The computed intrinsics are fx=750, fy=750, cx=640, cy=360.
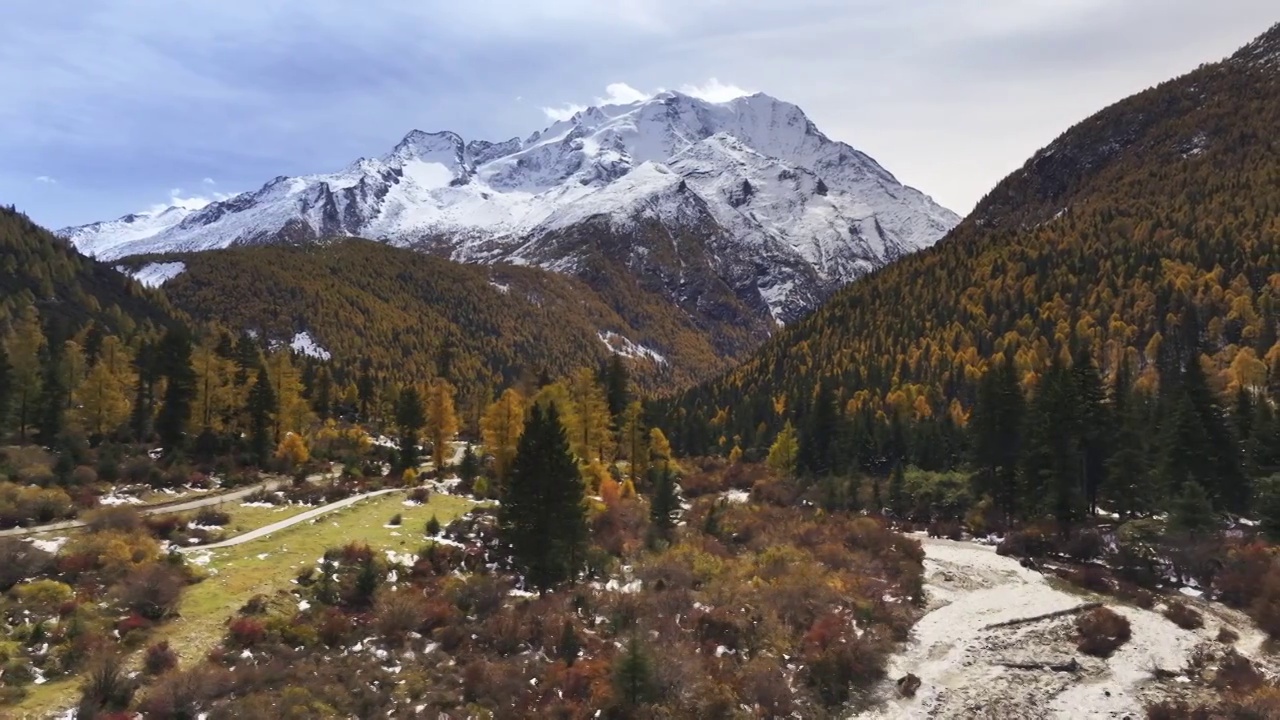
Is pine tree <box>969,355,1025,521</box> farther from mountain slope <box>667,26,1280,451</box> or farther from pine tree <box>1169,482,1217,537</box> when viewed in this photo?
mountain slope <box>667,26,1280,451</box>

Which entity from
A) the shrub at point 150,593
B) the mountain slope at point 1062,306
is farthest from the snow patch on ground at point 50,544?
the mountain slope at point 1062,306

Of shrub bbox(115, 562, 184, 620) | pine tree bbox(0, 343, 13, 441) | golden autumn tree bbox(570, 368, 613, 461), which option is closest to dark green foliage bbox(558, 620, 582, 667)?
shrub bbox(115, 562, 184, 620)

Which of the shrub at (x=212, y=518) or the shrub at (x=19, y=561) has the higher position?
the shrub at (x=19, y=561)

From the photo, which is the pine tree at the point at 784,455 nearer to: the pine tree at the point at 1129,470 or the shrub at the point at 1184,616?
the pine tree at the point at 1129,470

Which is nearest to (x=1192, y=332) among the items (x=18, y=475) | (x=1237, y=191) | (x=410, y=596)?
(x=1237, y=191)

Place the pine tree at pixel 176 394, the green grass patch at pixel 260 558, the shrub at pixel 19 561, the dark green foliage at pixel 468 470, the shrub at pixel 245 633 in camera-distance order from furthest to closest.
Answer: the dark green foliage at pixel 468 470
the pine tree at pixel 176 394
the shrub at pixel 19 561
the shrub at pixel 245 633
the green grass patch at pixel 260 558

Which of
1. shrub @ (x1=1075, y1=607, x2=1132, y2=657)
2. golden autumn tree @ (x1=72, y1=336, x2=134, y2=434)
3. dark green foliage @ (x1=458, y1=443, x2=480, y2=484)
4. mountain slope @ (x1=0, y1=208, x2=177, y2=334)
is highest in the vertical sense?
mountain slope @ (x1=0, y1=208, x2=177, y2=334)
